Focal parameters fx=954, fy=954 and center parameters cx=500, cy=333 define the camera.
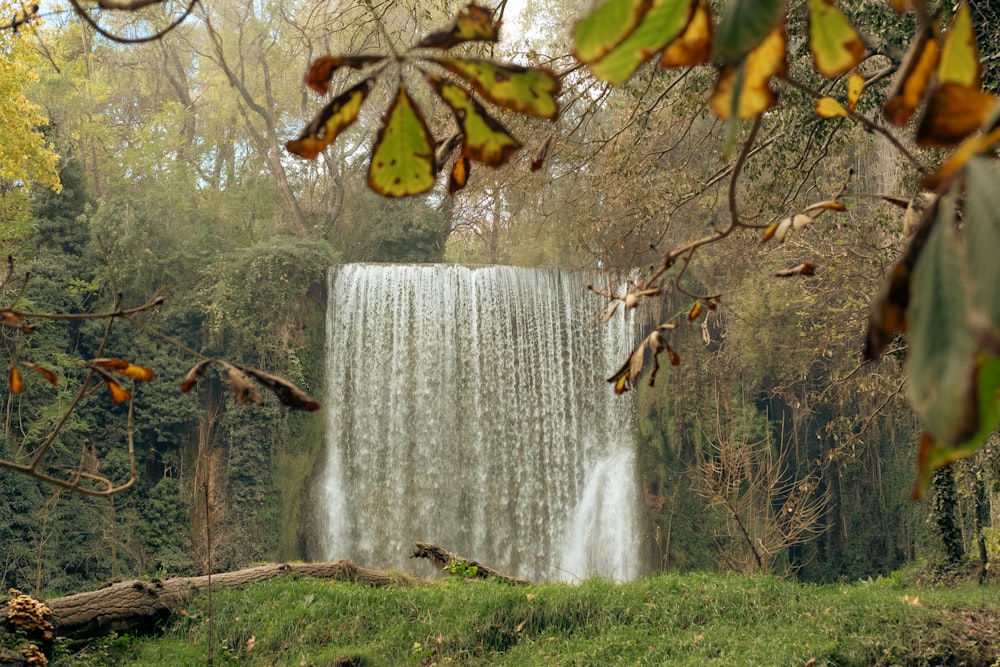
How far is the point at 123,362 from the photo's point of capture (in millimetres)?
1202

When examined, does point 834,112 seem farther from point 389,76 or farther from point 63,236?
point 389,76

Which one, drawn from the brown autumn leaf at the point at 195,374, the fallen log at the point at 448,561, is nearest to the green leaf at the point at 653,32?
the brown autumn leaf at the point at 195,374

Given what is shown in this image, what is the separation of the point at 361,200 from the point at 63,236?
636 cm

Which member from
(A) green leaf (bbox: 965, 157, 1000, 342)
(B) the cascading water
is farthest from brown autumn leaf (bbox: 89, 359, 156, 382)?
(B) the cascading water

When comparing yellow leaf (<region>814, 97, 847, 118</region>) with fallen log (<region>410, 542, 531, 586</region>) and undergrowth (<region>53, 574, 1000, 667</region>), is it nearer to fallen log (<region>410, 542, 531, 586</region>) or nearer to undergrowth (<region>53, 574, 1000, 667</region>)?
undergrowth (<region>53, 574, 1000, 667</region>)

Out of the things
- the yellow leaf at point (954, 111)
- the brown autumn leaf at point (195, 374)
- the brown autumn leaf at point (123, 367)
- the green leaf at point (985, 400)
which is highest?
the yellow leaf at point (954, 111)

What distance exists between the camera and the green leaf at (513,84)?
0.58 metres

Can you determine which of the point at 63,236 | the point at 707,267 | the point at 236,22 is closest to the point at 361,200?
the point at 236,22

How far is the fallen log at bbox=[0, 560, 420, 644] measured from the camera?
21.2 feet

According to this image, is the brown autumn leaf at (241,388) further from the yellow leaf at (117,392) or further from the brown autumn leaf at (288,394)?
the yellow leaf at (117,392)

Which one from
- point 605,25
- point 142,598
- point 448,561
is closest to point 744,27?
point 605,25

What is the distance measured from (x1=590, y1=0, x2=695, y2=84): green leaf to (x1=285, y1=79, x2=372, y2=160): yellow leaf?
0.25 m

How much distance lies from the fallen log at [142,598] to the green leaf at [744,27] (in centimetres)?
663

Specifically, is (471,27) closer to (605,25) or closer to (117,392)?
(605,25)
